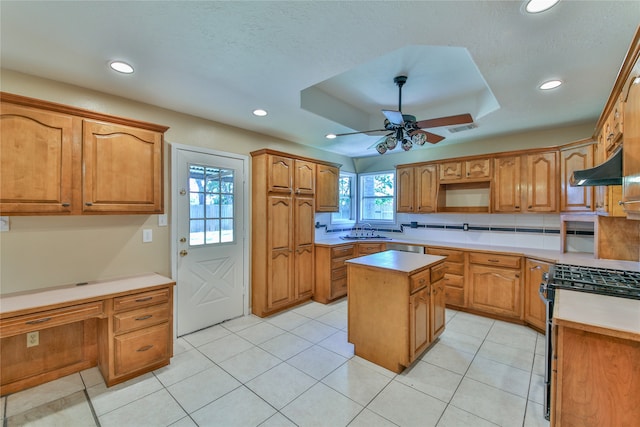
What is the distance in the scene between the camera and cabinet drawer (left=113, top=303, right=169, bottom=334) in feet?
7.13

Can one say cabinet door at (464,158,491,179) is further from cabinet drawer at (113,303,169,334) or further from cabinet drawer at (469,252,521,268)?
cabinet drawer at (113,303,169,334)

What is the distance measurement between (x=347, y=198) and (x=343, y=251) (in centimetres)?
A: 161

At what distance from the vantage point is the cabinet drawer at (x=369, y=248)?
441 cm

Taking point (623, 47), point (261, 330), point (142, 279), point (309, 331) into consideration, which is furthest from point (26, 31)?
point (623, 47)

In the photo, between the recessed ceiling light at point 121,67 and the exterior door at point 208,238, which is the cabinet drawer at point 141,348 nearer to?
the exterior door at point 208,238

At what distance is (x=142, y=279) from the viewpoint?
2545 millimetres

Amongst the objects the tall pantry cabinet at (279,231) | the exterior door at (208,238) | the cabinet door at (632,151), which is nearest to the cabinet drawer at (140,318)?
the exterior door at (208,238)

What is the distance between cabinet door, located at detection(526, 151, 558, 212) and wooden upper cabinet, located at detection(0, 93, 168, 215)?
4.25 m

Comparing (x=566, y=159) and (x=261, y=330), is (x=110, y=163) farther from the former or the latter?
(x=566, y=159)

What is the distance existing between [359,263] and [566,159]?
2.76 meters

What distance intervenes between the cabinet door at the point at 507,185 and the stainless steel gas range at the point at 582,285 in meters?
1.50

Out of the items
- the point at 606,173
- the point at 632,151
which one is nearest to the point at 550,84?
the point at 606,173

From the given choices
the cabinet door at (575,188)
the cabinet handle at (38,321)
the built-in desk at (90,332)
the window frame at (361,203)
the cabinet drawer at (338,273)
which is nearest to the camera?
the cabinet handle at (38,321)

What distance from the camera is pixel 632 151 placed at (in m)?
1.47
